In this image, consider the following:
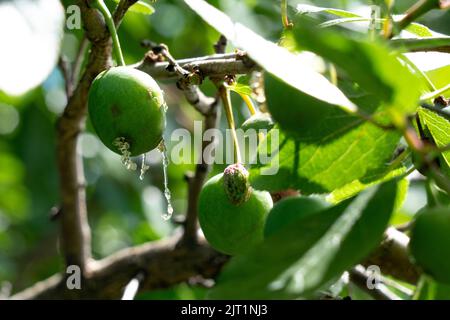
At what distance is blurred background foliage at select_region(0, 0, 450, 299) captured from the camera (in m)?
3.02

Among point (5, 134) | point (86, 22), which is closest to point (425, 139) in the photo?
point (86, 22)

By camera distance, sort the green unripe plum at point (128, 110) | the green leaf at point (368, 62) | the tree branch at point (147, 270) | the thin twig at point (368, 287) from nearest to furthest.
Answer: the green leaf at point (368, 62) < the green unripe plum at point (128, 110) < the thin twig at point (368, 287) < the tree branch at point (147, 270)

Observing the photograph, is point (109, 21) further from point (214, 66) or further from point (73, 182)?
point (73, 182)

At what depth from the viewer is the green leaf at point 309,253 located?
83cm

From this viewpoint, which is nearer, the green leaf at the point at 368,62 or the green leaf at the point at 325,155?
the green leaf at the point at 368,62

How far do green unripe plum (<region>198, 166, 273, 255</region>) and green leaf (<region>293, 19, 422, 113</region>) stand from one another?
42 centimetres

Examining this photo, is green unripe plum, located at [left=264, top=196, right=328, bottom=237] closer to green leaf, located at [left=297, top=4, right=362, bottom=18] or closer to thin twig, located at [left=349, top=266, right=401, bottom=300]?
green leaf, located at [left=297, top=4, right=362, bottom=18]

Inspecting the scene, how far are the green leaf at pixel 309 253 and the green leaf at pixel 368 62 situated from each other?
5.8 inches

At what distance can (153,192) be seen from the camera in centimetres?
327

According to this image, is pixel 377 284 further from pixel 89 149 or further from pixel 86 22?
pixel 89 149


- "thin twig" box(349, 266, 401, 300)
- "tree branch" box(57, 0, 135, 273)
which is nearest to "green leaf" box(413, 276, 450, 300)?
"thin twig" box(349, 266, 401, 300)

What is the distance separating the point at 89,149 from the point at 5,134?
0.50m

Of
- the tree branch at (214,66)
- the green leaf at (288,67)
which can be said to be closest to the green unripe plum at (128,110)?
the tree branch at (214,66)

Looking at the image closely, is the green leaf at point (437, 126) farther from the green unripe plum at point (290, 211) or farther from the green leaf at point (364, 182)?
the green unripe plum at point (290, 211)
